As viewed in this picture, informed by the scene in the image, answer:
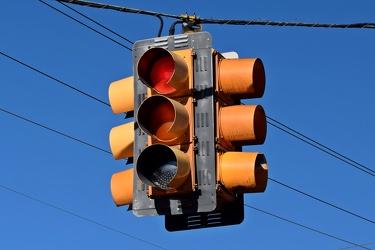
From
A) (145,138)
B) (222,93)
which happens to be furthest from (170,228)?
(222,93)

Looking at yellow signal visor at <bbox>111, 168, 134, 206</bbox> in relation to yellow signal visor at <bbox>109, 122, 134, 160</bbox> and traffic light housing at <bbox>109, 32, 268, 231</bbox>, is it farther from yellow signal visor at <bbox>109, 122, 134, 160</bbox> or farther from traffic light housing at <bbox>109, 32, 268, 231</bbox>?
yellow signal visor at <bbox>109, 122, 134, 160</bbox>

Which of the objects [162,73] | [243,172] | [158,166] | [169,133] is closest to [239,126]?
[243,172]

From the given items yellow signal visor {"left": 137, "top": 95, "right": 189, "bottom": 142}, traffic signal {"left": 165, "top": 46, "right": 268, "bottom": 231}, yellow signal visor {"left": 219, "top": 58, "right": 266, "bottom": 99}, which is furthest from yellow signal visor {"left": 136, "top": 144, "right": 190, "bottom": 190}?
yellow signal visor {"left": 219, "top": 58, "right": 266, "bottom": 99}

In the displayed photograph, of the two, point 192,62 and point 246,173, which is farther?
point 192,62

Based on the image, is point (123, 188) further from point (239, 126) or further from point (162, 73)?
point (239, 126)

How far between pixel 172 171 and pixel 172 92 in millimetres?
629

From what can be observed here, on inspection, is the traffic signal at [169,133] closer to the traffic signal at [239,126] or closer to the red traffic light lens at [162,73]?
the red traffic light lens at [162,73]

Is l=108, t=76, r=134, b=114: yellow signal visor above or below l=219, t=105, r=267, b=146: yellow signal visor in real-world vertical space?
above

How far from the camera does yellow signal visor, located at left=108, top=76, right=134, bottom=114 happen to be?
6.44m

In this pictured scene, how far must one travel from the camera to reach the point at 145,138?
6219mm

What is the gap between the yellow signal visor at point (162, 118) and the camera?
5820 mm

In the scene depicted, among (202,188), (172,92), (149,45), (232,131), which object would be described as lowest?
(202,188)

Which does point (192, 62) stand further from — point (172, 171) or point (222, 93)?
point (172, 171)

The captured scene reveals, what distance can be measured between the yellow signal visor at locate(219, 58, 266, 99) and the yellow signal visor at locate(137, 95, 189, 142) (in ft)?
1.24
